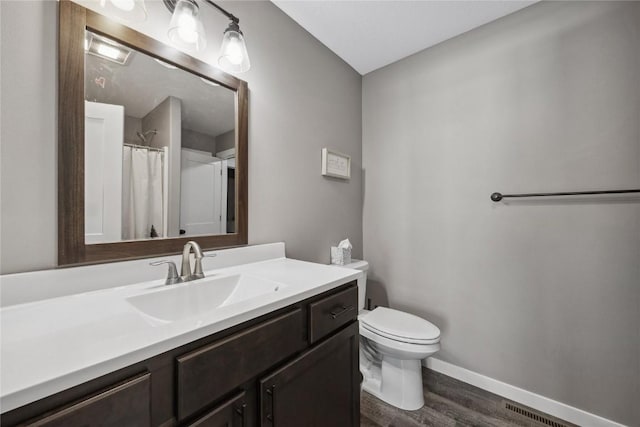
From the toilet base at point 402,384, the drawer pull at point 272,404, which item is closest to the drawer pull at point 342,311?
the drawer pull at point 272,404

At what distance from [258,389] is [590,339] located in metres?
1.74

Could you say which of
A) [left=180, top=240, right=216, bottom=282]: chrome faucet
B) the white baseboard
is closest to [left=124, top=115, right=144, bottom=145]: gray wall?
[left=180, top=240, right=216, bottom=282]: chrome faucet

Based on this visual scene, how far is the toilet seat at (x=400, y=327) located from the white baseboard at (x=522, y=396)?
49 centimetres

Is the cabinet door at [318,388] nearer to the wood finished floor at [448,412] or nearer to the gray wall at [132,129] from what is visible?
the wood finished floor at [448,412]

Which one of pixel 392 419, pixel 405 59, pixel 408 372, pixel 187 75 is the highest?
pixel 405 59

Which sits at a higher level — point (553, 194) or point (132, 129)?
point (132, 129)

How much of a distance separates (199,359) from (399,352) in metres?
1.21

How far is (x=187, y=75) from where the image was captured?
114cm

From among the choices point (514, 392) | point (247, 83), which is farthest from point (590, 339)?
point (247, 83)

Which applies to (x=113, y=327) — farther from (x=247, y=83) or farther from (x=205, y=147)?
(x=247, y=83)

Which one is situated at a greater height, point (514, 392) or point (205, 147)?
point (205, 147)

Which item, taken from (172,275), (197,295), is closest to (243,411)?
(197,295)

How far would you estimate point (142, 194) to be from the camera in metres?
1.00

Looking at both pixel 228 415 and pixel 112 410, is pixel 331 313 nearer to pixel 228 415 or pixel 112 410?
pixel 228 415
